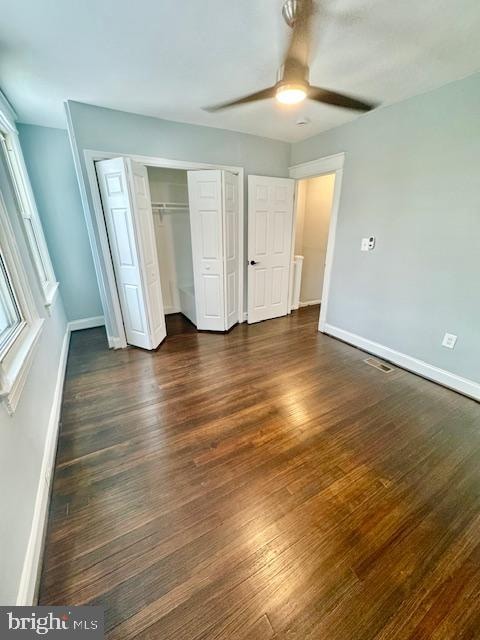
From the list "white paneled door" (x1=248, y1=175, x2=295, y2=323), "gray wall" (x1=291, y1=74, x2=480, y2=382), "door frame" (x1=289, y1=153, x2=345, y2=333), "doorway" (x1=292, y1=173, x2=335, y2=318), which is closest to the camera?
"gray wall" (x1=291, y1=74, x2=480, y2=382)

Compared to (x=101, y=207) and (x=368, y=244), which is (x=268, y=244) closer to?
(x=368, y=244)

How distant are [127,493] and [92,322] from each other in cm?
309

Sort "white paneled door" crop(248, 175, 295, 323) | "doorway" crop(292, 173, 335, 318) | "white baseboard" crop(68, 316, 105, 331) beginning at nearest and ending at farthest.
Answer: "white paneled door" crop(248, 175, 295, 323) < "white baseboard" crop(68, 316, 105, 331) < "doorway" crop(292, 173, 335, 318)

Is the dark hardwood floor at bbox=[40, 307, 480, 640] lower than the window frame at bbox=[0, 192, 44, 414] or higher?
lower

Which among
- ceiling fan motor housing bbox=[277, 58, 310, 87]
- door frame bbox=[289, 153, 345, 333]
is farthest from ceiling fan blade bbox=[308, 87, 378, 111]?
door frame bbox=[289, 153, 345, 333]

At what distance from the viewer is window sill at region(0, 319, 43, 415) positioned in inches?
45.8

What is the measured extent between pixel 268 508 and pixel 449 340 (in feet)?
7.45

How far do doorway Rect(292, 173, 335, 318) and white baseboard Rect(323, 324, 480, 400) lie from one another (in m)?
1.42

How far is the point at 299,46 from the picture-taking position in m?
1.34

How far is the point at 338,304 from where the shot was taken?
137 inches

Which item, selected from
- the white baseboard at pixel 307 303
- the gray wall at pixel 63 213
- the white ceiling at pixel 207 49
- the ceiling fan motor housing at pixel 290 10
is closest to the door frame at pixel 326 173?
the white ceiling at pixel 207 49

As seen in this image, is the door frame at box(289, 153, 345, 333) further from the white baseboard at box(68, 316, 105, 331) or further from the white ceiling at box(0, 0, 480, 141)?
the white baseboard at box(68, 316, 105, 331)

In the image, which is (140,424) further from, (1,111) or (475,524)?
(1,111)

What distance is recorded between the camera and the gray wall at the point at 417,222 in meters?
2.17
